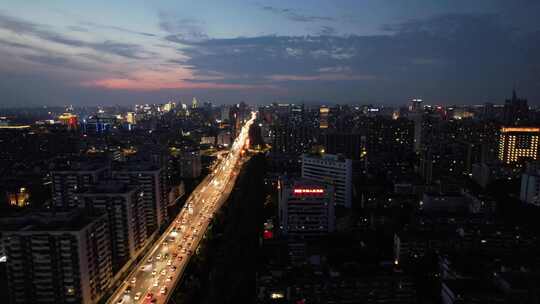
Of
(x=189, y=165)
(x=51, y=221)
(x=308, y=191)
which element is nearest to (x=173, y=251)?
(x=51, y=221)

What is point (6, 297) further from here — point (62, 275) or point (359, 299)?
point (359, 299)

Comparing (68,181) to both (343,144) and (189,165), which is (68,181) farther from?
(343,144)

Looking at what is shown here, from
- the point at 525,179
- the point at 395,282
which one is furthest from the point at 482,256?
the point at 525,179

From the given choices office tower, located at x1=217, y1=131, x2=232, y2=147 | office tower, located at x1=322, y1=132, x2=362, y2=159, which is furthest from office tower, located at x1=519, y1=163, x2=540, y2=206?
office tower, located at x1=217, y1=131, x2=232, y2=147

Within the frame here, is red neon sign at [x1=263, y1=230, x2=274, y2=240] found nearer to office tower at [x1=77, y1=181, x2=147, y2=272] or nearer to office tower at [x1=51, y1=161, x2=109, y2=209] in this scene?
office tower at [x1=77, y1=181, x2=147, y2=272]

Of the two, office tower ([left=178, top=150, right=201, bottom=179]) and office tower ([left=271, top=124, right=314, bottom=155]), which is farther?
office tower ([left=271, top=124, right=314, bottom=155])

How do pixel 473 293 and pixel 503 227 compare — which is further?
pixel 503 227
